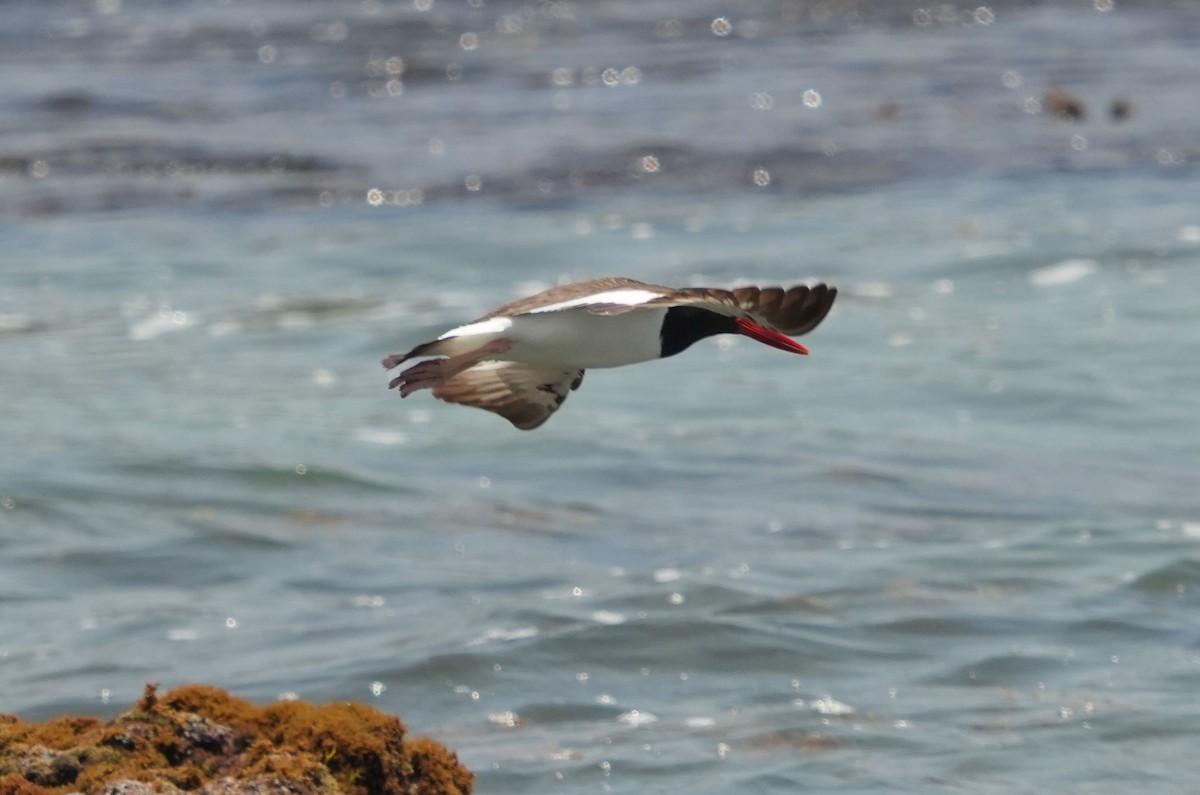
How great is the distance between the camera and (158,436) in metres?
10.9

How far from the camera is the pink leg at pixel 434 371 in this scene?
15.0ft

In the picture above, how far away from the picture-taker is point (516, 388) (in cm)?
543

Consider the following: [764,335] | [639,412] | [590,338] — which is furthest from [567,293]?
[639,412]

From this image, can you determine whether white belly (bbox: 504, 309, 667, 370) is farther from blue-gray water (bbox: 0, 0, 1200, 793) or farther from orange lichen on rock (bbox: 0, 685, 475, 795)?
blue-gray water (bbox: 0, 0, 1200, 793)

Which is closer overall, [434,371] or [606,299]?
[434,371]

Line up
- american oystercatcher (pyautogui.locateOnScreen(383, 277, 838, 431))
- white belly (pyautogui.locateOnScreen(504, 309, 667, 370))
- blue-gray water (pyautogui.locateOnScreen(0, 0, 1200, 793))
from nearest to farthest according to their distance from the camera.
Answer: american oystercatcher (pyautogui.locateOnScreen(383, 277, 838, 431)) < white belly (pyautogui.locateOnScreen(504, 309, 667, 370)) < blue-gray water (pyautogui.locateOnScreen(0, 0, 1200, 793))

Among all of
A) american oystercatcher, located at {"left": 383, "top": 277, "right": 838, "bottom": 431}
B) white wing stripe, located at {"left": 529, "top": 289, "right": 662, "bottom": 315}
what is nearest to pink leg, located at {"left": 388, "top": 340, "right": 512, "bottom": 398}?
american oystercatcher, located at {"left": 383, "top": 277, "right": 838, "bottom": 431}

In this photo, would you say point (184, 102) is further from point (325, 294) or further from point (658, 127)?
point (325, 294)

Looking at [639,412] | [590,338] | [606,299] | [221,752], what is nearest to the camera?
[221,752]

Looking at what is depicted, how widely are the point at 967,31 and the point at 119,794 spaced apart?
1878 centimetres

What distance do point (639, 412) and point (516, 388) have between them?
6155 millimetres

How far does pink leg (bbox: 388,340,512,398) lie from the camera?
457cm

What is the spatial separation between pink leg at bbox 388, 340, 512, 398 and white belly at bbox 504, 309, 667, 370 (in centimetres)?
22

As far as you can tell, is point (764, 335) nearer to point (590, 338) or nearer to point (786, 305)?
point (786, 305)
